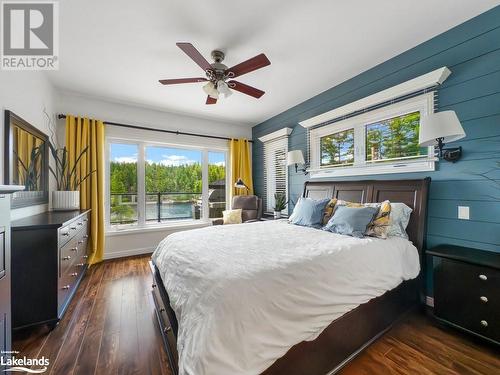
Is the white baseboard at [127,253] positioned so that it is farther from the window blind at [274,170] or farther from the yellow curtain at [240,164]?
the window blind at [274,170]

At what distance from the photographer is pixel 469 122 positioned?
80.7 inches

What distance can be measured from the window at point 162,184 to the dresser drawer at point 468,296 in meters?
3.93

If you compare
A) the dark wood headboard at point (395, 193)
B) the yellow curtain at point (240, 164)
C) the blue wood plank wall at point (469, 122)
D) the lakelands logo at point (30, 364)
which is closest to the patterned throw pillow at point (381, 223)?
the dark wood headboard at point (395, 193)

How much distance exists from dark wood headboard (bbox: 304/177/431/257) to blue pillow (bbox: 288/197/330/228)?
386 mm

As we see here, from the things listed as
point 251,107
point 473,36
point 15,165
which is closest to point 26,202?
point 15,165

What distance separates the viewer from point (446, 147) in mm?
2195

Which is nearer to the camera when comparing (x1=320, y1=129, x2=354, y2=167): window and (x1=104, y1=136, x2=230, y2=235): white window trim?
(x1=320, y1=129, x2=354, y2=167): window

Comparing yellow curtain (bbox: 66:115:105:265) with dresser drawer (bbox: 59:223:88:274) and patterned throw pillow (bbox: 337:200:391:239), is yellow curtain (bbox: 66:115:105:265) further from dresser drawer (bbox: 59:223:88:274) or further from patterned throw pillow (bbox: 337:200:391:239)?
patterned throw pillow (bbox: 337:200:391:239)

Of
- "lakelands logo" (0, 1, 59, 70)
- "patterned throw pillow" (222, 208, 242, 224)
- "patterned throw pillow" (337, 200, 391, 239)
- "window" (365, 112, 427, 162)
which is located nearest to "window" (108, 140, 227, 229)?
"patterned throw pillow" (222, 208, 242, 224)

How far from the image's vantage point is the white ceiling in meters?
1.90

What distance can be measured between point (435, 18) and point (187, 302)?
3.11m

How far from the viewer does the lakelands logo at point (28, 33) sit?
6.30 feet

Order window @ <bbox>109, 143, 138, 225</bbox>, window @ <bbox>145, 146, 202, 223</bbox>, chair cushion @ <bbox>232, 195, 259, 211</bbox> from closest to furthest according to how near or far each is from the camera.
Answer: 1. window @ <bbox>109, 143, 138, 225</bbox>
2. window @ <bbox>145, 146, 202, 223</bbox>
3. chair cushion @ <bbox>232, 195, 259, 211</bbox>

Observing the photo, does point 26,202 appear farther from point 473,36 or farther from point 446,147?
point 473,36
